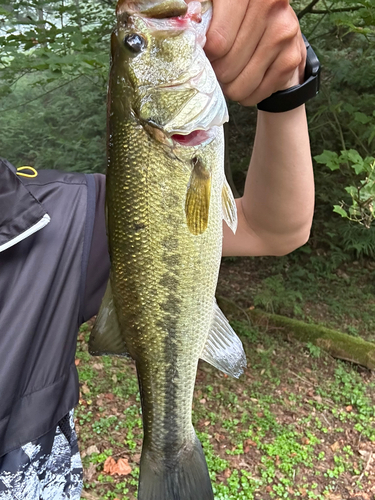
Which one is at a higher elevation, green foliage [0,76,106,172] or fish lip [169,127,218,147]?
fish lip [169,127,218,147]

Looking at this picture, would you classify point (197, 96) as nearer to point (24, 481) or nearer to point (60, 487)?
point (24, 481)

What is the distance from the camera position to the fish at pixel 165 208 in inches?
48.2

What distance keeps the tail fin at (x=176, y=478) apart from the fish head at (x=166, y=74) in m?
1.17

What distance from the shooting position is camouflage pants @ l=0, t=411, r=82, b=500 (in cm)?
150

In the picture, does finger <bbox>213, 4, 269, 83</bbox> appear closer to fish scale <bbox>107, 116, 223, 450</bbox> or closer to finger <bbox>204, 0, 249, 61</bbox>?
finger <bbox>204, 0, 249, 61</bbox>

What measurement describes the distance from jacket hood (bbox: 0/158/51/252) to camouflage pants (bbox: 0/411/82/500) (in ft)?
2.60

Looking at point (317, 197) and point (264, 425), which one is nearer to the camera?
point (264, 425)

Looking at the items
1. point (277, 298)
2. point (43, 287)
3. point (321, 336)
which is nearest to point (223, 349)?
point (43, 287)

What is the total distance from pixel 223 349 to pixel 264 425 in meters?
3.13

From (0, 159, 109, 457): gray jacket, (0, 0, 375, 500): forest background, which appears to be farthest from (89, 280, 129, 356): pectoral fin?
(0, 0, 375, 500): forest background

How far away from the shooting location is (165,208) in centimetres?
129

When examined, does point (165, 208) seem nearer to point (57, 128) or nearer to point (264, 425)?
point (264, 425)

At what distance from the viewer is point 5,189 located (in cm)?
148

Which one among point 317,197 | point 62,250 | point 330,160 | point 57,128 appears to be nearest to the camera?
point 62,250
